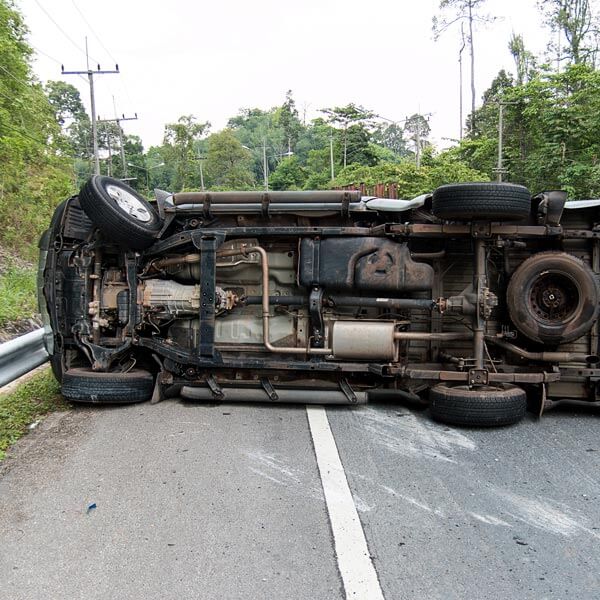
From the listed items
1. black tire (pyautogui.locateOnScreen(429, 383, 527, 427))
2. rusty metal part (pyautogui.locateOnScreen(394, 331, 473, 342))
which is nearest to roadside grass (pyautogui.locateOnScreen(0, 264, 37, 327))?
rusty metal part (pyautogui.locateOnScreen(394, 331, 473, 342))

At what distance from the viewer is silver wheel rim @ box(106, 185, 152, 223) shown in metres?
4.99

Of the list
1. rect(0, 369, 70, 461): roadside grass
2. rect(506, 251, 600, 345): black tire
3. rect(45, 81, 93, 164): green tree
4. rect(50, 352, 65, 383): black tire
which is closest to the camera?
rect(0, 369, 70, 461): roadside grass

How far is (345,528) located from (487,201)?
9.07ft

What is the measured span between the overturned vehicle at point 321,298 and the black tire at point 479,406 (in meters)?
0.02

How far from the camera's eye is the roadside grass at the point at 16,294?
7.77 m

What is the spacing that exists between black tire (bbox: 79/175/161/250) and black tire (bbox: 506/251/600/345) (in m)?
3.35

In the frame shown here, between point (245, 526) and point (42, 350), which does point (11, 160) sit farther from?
point (245, 526)

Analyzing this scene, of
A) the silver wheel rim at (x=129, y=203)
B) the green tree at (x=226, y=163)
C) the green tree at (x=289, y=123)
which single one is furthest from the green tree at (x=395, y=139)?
the silver wheel rim at (x=129, y=203)

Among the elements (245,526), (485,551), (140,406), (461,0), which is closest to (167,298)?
(140,406)

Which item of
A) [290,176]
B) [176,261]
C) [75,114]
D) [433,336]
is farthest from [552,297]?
[75,114]

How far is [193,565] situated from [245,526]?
41cm

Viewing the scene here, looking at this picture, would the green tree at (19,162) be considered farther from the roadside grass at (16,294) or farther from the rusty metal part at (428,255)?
the rusty metal part at (428,255)

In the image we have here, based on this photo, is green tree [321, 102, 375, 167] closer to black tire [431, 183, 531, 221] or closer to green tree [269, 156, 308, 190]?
green tree [269, 156, 308, 190]

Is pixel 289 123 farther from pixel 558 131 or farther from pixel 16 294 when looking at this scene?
pixel 16 294
